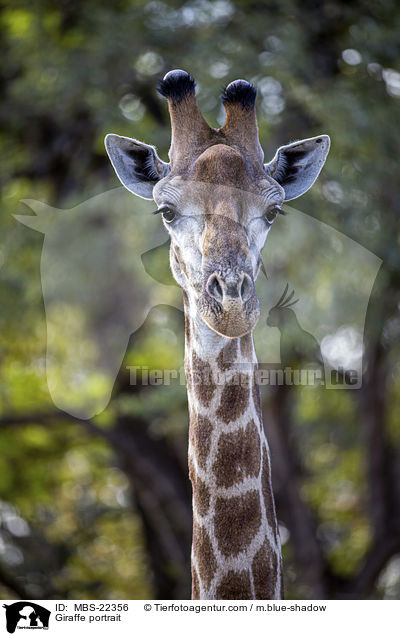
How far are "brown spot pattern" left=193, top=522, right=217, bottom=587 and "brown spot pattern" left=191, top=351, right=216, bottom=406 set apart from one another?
42 centimetres

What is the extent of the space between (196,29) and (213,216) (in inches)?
172

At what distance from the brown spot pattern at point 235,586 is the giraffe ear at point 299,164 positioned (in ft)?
4.03

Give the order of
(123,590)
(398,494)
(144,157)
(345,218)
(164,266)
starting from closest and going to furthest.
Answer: (144,157)
(164,266)
(345,218)
(398,494)
(123,590)

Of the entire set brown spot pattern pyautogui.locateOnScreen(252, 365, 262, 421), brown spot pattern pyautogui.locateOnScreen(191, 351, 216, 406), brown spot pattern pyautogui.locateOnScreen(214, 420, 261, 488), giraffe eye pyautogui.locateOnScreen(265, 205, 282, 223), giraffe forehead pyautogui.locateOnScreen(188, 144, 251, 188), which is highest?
giraffe forehead pyautogui.locateOnScreen(188, 144, 251, 188)

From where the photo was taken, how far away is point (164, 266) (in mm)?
4332

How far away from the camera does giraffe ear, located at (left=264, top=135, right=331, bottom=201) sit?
2.24 meters

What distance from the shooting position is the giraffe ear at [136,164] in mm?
2221

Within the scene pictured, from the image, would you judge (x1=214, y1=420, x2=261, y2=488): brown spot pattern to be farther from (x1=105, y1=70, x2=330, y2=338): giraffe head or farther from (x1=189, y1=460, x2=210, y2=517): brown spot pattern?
(x1=105, y1=70, x2=330, y2=338): giraffe head

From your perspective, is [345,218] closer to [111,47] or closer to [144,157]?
[111,47]

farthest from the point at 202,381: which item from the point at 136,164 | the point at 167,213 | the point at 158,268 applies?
the point at 158,268

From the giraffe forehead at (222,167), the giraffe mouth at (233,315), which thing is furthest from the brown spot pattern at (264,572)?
the giraffe forehead at (222,167)

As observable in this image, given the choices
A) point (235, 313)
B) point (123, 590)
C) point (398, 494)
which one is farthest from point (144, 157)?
point (123, 590)

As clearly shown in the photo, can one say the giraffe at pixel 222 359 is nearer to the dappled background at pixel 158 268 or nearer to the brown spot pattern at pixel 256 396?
the brown spot pattern at pixel 256 396
